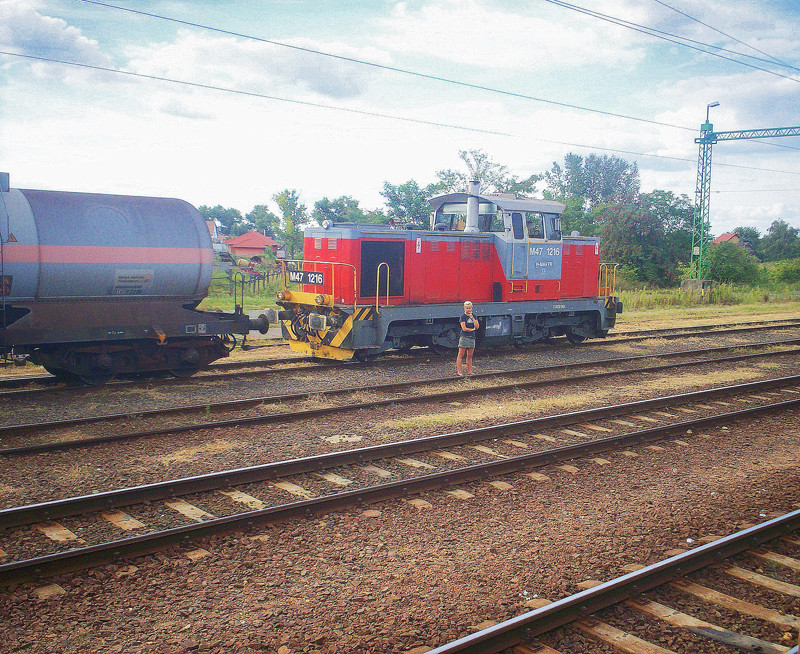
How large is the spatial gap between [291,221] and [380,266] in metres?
38.6

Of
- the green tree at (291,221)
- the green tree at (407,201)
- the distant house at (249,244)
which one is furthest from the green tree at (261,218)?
the green tree at (407,201)

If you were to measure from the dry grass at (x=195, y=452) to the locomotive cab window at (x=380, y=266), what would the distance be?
615 cm

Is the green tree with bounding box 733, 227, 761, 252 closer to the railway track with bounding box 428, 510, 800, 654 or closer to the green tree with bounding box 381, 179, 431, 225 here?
the green tree with bounding box 381, 179, 431, 225

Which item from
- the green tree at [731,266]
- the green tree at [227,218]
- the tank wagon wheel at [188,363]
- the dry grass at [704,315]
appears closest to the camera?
the tank wagon wheel at [188,363]

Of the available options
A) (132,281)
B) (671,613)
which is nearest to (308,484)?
(671,613)

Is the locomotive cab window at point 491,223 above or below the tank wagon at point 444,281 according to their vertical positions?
above

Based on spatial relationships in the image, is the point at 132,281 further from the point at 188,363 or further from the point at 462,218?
the point at 462,218

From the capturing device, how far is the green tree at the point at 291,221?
4769 centimetres

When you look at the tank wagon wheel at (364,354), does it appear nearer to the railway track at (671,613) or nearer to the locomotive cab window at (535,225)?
the locomotive cab window at (535,225)

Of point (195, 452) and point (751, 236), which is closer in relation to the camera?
point (195, 452)

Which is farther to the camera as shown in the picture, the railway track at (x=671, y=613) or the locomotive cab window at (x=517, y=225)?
the locomotive cab window at (x=517, y=225)

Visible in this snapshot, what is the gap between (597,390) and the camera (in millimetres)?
11797

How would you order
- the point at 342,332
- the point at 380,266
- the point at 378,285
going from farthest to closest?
1. the point at 380,266
2. the point at 378,285
3. the point at 342,332

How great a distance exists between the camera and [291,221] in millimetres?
50812
